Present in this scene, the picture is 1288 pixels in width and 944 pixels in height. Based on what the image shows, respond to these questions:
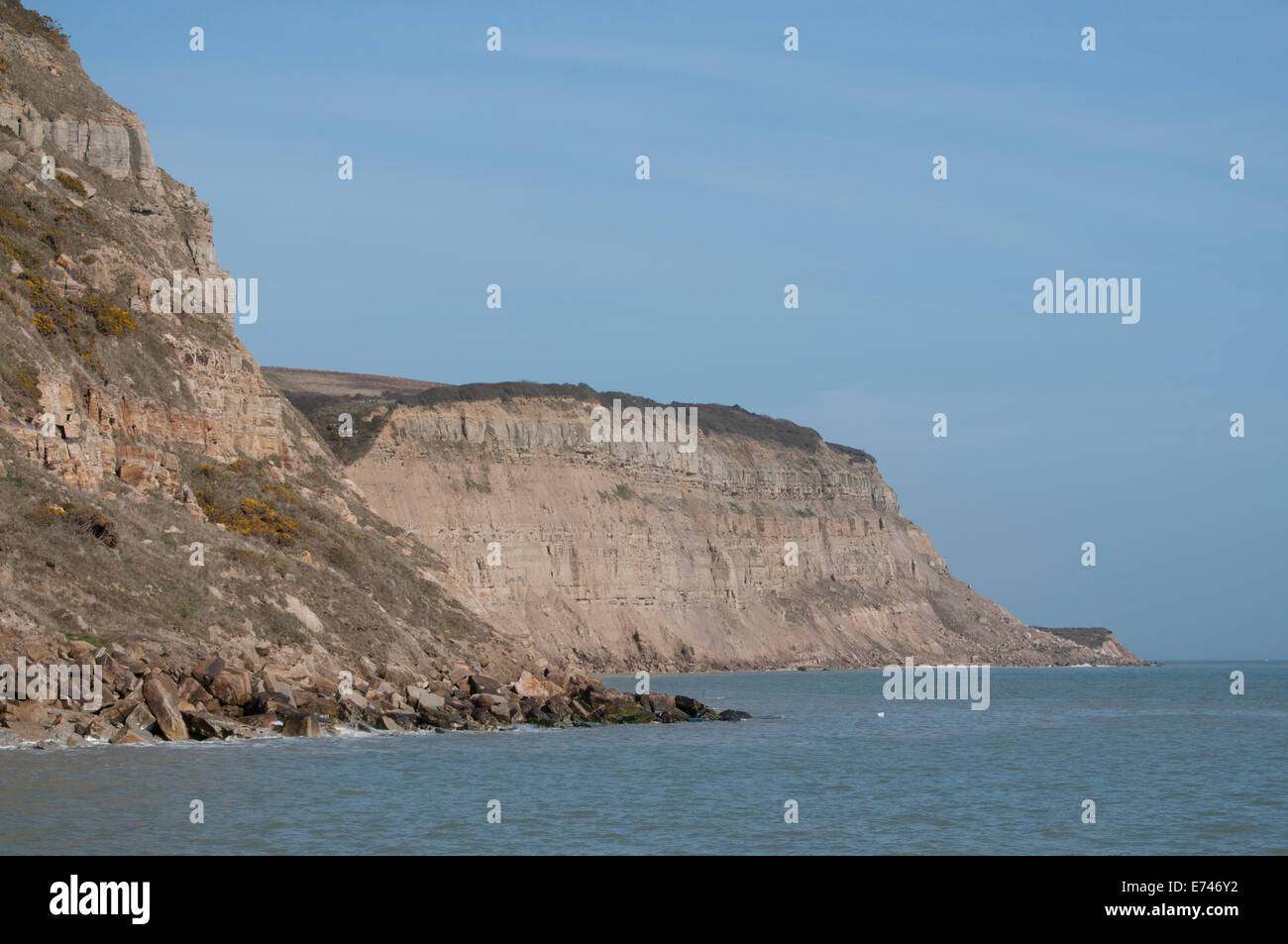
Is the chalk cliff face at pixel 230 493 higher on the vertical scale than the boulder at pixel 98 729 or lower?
higher

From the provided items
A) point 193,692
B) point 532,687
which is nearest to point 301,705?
point 193,692

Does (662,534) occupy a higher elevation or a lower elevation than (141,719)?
higher

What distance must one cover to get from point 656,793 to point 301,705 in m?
12.9

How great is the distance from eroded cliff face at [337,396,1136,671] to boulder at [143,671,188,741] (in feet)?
180

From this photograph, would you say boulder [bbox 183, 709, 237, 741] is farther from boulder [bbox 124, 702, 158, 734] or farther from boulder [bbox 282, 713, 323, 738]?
boulder [bbox 282, 713, 323, 738]

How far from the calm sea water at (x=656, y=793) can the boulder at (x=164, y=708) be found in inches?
41.5

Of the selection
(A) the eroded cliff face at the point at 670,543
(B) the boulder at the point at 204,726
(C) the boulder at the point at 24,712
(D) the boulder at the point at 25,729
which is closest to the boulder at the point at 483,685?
(B) the boulder at the point at 204,726

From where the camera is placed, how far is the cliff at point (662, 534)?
90.4 m

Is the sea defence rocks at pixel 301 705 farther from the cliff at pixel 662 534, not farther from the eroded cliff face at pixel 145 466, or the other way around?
the cliff at pixel 662 534

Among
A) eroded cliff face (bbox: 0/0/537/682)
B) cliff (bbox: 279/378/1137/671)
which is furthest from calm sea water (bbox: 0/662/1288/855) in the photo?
cliff (bbox: 279/378/1137/671)

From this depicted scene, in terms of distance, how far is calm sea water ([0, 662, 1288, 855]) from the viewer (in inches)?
793

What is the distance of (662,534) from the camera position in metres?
103

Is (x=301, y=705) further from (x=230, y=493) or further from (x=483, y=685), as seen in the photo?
(x=230, y=493)
